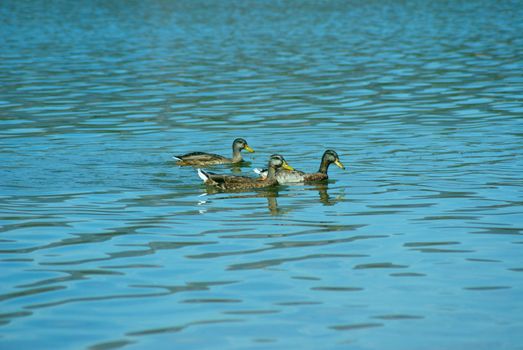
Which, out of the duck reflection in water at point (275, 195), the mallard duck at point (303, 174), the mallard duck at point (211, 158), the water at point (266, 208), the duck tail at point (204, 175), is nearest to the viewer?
the water at point (266, 208)

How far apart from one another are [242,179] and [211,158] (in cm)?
242

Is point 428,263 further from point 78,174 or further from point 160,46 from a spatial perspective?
point 160,46

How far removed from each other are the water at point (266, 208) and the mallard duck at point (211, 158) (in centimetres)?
24

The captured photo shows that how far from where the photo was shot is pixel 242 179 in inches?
742

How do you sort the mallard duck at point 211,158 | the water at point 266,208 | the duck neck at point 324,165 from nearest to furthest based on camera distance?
1. the water at point 266,208
2. the duck neck at point 324,165
3. the mallard duck at point 211,158

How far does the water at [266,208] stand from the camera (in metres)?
10.6

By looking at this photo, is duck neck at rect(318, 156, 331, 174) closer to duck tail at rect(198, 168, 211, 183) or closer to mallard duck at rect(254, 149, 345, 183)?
mallard duck at rect(254, 149, 345, 183)

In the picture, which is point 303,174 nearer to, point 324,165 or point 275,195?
point 324,165

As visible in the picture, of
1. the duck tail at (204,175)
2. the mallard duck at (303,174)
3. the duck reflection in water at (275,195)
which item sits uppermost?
the duck tail at (204,175)

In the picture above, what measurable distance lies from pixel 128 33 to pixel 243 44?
1035 centimetres

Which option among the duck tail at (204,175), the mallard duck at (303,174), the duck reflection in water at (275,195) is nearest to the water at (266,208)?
the duck reflection in water at (275,195)

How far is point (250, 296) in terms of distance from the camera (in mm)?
11398

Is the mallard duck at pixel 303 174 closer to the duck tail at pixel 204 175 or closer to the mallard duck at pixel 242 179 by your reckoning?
the mallard duck at pixel 242 179

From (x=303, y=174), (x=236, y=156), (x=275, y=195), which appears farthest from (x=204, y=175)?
(x=236, y=156)
